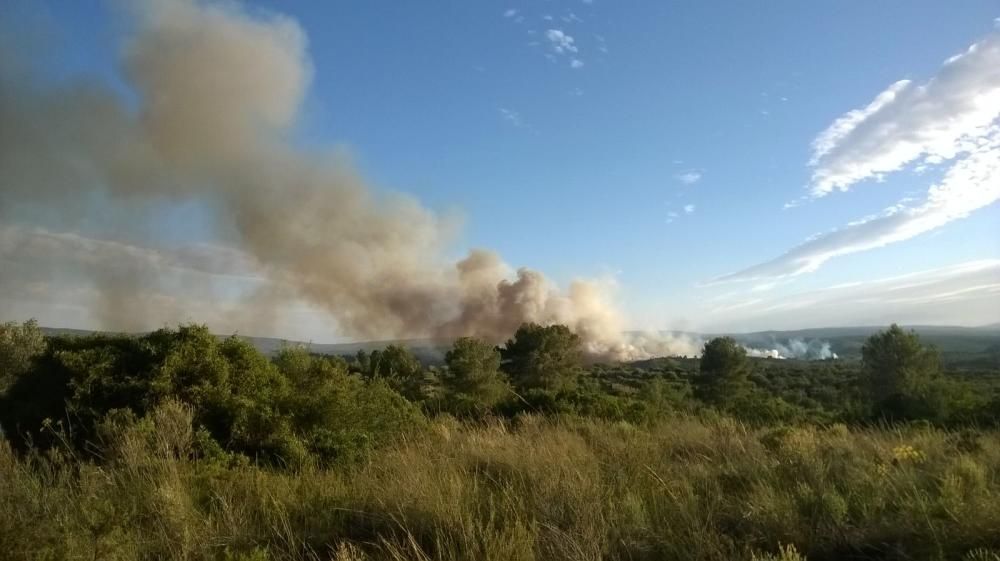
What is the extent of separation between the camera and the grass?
347cm

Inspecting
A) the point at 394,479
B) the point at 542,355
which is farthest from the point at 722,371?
the point at 394,479

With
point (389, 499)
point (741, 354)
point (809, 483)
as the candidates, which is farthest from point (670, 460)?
point (741, 354)

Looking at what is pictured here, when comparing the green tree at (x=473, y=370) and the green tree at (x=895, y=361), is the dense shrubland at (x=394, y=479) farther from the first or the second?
the green tree at (x=895, y=361)

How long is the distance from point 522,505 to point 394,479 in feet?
3.73

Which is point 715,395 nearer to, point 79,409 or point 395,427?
point 395,427

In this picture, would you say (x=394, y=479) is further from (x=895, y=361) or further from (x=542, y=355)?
(x=895, y=361)

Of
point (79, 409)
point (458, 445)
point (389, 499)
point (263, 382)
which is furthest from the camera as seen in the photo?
point (263, 382)

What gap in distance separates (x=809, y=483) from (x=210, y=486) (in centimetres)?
459

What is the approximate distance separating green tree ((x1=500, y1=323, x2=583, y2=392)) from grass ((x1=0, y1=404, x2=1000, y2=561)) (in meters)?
40.6

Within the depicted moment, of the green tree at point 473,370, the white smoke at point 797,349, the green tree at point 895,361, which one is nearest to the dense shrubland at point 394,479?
the green tree at point 473,370

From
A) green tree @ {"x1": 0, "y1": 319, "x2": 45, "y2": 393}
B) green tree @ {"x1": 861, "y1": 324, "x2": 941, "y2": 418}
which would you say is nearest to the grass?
green tree @ {"x1": 0, "y1": 319, "x2": 45, "y2": 393}

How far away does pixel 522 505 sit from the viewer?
4.13 metres

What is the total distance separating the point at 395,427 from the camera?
870 centimetres

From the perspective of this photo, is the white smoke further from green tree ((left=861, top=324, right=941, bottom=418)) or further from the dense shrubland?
the dense shrubland
